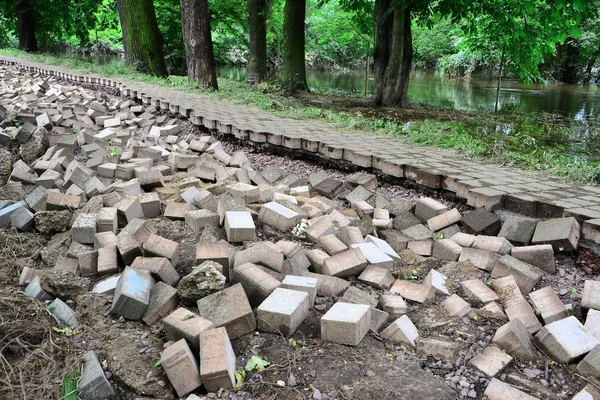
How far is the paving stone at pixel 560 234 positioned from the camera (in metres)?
2.72

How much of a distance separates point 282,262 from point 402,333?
2.43 ft

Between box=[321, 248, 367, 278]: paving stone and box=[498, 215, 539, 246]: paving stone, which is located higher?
box=[498, 215, 539, 246]: paving stone

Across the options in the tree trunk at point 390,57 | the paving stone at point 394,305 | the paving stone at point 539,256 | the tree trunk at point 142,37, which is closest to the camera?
the paving stone at point 394,305

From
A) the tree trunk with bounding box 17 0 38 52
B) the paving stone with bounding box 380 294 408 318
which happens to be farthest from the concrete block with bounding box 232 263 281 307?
the tree trunk with bounding box 17 0 38 52

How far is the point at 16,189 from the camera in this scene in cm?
385

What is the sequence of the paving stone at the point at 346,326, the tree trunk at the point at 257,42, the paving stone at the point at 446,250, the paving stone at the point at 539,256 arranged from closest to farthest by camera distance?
the paving stone at the point at 346,326, the paving stone at the point at 539,256, the paving stone at the point at 446,250, the tree trunk at the point at 257,42

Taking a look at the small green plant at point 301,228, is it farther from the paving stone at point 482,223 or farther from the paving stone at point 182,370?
the paving stone at point 182,370

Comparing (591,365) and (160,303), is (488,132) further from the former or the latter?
(160,303)

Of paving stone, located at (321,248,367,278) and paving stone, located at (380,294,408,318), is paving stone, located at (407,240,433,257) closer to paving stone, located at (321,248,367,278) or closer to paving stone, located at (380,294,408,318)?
paving stone, located at (321,248,367,278)

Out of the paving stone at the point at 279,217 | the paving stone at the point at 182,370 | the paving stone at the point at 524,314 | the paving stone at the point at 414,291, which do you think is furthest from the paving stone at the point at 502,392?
the paving stone at the point at 279,217

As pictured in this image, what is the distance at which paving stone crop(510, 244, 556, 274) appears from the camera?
8.84ft

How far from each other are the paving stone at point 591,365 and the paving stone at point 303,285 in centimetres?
112

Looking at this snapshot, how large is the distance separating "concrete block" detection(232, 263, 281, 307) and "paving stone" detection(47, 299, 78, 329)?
75 centimetres

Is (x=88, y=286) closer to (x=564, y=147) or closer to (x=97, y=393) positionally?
(x=97, y=393)
